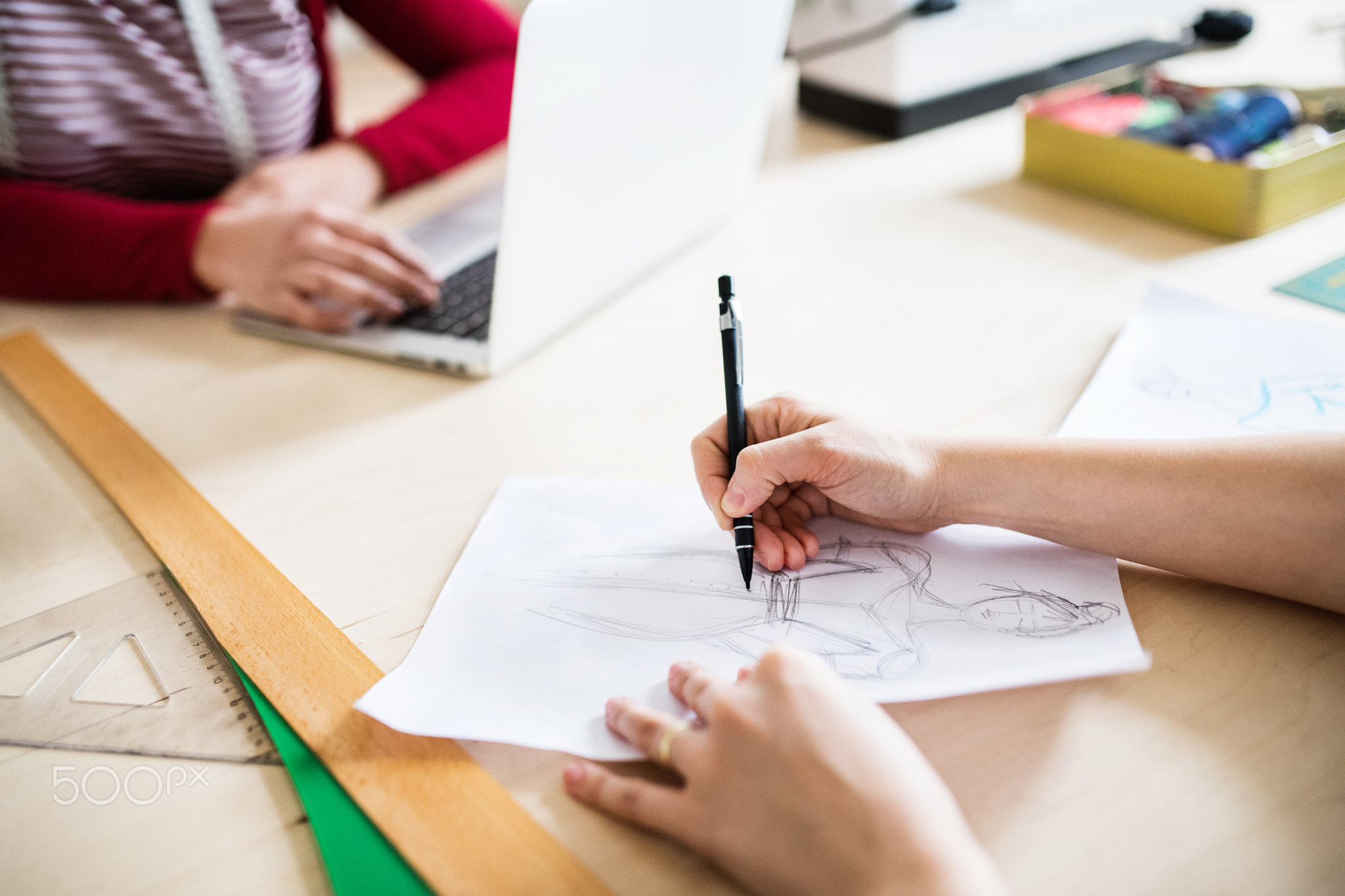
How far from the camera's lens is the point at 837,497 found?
0.49 m

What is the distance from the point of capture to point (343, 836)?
37cm

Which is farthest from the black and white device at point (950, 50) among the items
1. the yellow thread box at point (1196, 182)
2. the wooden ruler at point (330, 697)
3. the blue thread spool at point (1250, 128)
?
the wooden ruler at point (330, 697)

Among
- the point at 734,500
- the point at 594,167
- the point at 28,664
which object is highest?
the point at 594,167

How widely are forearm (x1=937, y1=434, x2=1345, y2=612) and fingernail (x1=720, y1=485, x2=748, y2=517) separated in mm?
108

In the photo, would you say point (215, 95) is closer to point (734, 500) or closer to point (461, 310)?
point (461, 310)

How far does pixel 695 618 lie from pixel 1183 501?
25 centimetres

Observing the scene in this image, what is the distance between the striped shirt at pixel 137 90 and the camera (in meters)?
0.87

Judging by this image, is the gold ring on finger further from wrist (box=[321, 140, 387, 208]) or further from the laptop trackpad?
wrist (box=[321, 140, 387, 208])

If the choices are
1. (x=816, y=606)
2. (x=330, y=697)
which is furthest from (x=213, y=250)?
(x=816, y=606)

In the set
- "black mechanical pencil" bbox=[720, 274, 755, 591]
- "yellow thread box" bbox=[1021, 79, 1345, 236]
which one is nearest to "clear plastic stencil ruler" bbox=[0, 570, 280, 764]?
"black mechanical pencil" bbox=[720, 274, 755, 591]

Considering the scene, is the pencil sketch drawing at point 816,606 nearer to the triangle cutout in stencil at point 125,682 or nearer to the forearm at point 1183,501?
the forearm at point 1183,501

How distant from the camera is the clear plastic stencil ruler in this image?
426 millimetres

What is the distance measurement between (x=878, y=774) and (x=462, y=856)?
17cm

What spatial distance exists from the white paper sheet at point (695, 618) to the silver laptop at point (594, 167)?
22 cm
